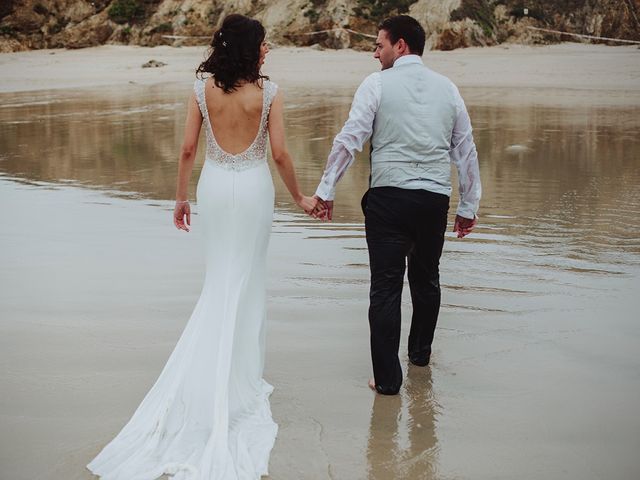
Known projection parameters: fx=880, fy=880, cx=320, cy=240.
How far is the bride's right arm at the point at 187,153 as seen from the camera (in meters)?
4.11

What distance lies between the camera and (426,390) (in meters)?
4.52

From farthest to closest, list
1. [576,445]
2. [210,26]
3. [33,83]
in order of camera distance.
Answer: [210,26], [33,83], [576,445]

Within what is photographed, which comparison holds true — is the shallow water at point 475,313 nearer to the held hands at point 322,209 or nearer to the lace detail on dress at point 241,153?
the held hands at point 322,209

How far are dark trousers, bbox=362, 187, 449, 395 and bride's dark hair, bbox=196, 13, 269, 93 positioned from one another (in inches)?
36.1

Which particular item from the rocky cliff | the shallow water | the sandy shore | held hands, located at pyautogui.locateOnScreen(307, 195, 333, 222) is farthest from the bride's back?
the rocky cliff

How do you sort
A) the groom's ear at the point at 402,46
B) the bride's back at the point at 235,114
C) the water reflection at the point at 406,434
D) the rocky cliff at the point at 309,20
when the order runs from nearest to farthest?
1. the water reflection at the point at 406,434
2. the bride's back at the point at 235,114
3. the groom's ear at the point at 402,46
4. the rocky cliff at the point at 309,20

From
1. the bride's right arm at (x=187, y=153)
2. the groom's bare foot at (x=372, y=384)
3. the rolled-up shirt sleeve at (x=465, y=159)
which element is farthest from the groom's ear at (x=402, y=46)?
the groom's bare foot at (x=372, y=384)

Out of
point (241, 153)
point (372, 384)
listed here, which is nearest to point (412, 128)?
point (241, 153)

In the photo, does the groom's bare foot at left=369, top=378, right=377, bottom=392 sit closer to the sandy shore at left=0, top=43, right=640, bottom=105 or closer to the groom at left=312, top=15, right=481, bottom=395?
the groom at left=312, top=15, right=481, bottom=395

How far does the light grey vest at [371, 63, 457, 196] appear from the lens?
4.29 m

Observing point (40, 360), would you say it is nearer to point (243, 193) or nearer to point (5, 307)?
point (5, 307)

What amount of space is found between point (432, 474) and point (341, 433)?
53 centimetres

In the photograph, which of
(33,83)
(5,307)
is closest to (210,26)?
(33,83)

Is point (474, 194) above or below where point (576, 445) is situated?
above
